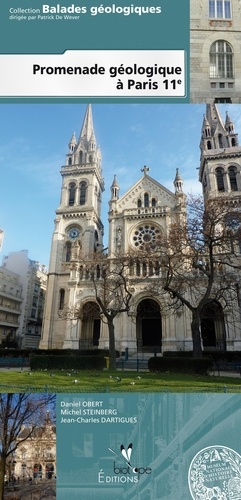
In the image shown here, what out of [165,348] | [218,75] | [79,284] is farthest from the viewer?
[79,284]

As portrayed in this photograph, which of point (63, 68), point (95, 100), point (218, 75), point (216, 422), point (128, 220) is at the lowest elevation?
point (216, 422)

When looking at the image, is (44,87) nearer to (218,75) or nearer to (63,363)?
(218,75)

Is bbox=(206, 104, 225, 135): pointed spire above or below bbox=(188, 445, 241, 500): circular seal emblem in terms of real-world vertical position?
above

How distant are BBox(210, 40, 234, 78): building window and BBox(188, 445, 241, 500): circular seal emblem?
17.7 ft

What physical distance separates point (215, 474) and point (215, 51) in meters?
6.35

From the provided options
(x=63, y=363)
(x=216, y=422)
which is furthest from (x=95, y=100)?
(x=63, y=363)

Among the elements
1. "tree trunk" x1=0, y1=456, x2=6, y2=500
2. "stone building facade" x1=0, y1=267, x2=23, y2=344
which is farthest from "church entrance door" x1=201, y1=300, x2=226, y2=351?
"tree trunk" x1=0, y1=456, x2=6, y2=500

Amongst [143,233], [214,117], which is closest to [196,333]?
[214,117]

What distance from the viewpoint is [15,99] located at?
15.5 feet

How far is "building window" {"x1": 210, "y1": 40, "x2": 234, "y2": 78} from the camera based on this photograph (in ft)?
17.6

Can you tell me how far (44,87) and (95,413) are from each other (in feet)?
14.4

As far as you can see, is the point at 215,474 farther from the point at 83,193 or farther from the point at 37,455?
the point at 83,193

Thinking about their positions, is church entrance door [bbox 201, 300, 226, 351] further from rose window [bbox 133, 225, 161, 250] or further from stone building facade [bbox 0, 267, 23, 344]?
stone building facade [bbox 0, 267, 23, 344]

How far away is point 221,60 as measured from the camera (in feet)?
18.2
